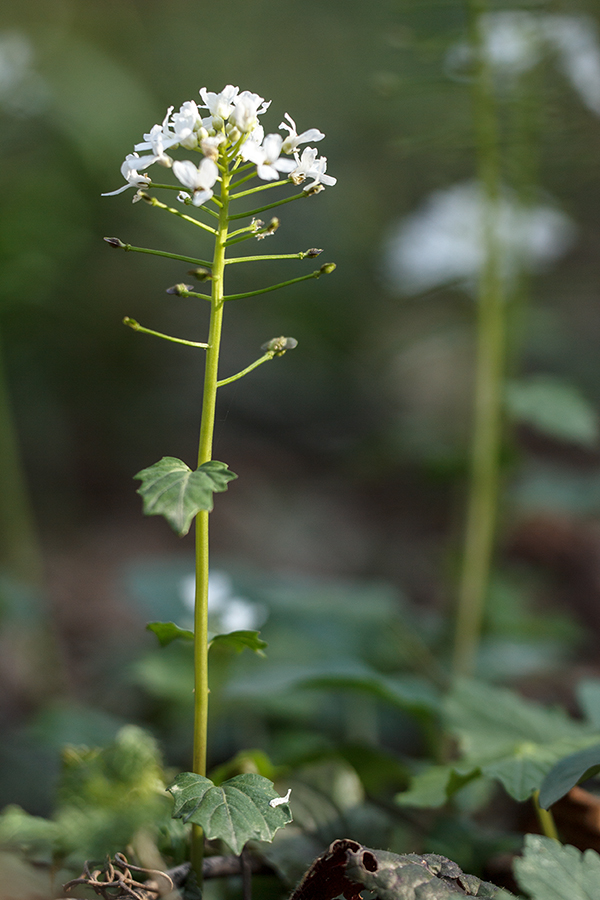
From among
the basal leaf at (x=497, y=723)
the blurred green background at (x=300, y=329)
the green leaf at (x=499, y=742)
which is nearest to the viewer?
the green leaf at (x=499, y=742)

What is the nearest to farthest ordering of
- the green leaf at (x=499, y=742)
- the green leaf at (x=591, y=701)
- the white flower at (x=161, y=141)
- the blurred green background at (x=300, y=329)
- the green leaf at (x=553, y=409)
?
the white flower at (x=161, y=141) → the green leaf at (x=499, y=742) → the green leaf at (x=591, y=701) → the green leaf at (x=553, y=409) → the blurred green background at (x=300, y=329)

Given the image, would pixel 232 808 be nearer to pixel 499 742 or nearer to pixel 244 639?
pixel 244 639

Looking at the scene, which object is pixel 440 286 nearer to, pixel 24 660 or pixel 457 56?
pixel 457 56

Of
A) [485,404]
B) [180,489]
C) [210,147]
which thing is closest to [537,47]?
[485,404]

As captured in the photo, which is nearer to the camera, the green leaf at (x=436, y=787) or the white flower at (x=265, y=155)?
the white flower at (x=265, y=155)

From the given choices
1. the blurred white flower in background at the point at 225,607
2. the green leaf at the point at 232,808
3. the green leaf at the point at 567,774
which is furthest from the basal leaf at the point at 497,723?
the blurred white flower in background at the point at 225,607

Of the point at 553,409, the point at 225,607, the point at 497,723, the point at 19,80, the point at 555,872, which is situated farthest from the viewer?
the point at 19,80

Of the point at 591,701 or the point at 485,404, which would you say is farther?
the point at 485,404

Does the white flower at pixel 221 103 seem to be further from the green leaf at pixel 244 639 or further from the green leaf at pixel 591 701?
the green leaf at pixel 591 701
